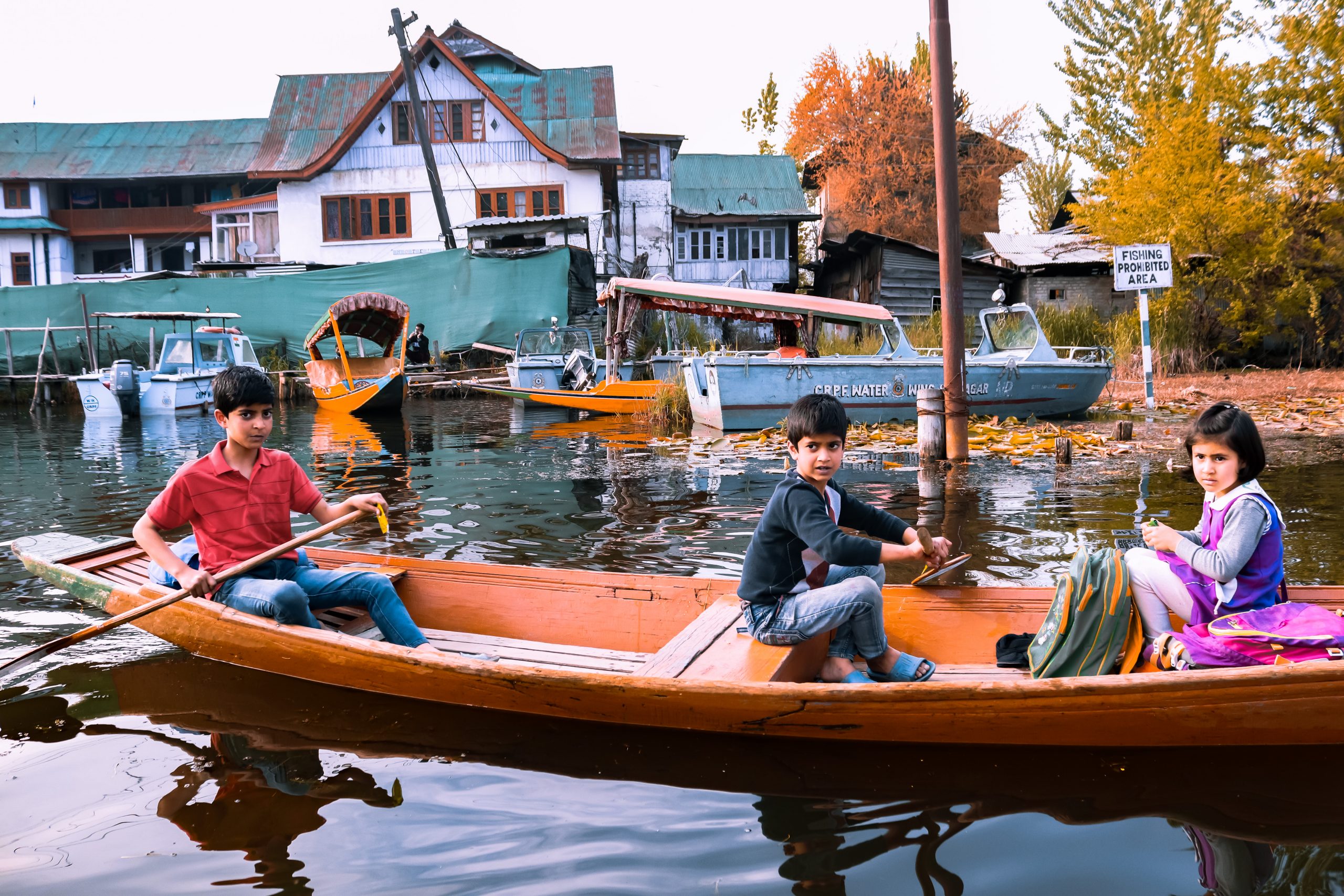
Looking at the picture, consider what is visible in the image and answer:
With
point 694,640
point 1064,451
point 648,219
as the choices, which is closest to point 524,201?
point 648,219

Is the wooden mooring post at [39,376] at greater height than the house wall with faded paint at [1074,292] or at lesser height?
lesser

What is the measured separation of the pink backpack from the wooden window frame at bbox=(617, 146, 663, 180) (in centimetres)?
2935

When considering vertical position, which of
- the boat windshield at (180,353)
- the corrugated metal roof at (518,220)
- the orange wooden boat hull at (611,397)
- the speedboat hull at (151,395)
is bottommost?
the orange wooden boat hull at (611,397)

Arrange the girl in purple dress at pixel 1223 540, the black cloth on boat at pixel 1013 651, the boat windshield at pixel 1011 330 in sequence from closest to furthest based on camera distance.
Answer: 1. the girl in purple dress at pixel 1223 540
2. the black cloth on boat at pixel 1013 651
3. the boat windshield at pixel 1011 330

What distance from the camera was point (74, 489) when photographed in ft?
34.8

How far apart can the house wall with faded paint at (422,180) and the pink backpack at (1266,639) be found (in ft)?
88.8

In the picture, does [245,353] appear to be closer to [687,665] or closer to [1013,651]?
[687,665]

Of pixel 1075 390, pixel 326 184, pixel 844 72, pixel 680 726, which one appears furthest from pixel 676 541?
pixel 844 72

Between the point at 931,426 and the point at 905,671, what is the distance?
667cm

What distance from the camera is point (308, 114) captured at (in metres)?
30.7

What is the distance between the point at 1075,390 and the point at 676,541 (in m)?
9.01

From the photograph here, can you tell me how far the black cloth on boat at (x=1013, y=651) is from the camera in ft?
13.3

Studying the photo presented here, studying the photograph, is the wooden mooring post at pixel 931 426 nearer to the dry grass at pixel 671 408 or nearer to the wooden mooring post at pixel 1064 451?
the wooden mooring post at pixel 1064 451

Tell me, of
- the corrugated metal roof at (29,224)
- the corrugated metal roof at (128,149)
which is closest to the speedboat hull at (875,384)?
the corrugated metal roof at (128,149)
